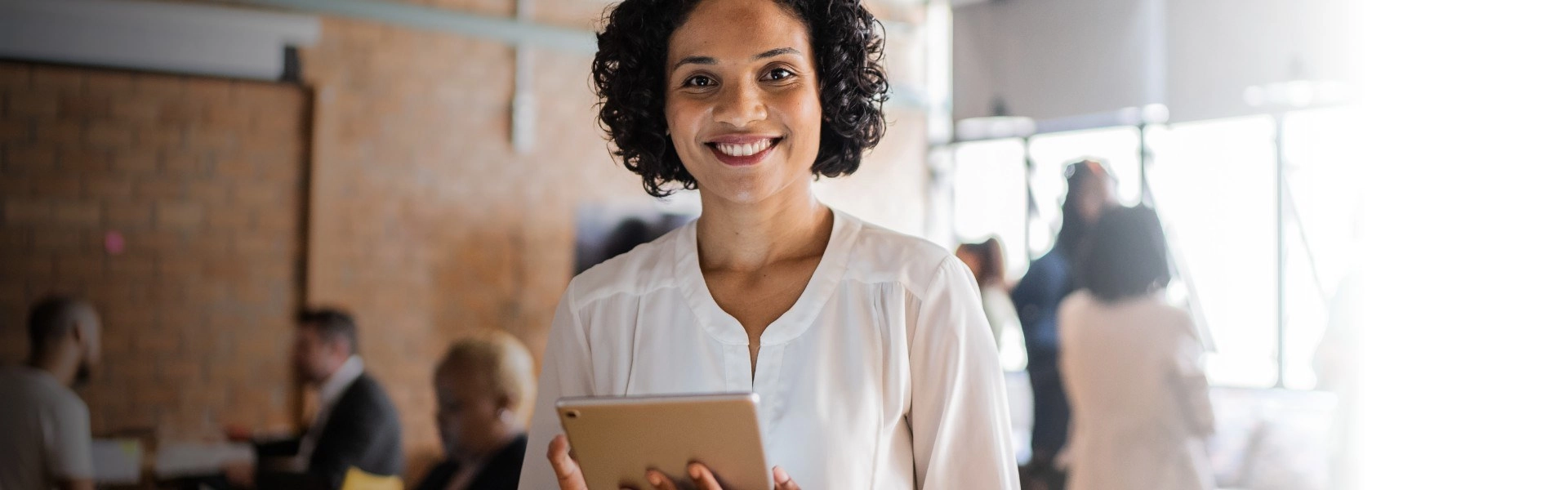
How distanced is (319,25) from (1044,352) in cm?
374

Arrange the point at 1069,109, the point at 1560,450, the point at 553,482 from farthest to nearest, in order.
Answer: the point at 1069,109 < the point at 1560,450 < the point at 553,482

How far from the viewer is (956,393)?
138 centimetres

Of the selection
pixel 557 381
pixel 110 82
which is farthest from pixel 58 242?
pixel 557 381

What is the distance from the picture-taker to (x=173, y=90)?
507 centimetres

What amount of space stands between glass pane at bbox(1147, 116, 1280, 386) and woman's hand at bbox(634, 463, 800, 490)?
1755mm

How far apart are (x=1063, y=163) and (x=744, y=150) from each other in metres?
1.95

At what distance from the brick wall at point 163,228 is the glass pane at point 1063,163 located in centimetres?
357

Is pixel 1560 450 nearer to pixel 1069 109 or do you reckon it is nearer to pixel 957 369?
pixel 1069 109

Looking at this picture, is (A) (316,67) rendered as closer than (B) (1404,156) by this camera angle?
No

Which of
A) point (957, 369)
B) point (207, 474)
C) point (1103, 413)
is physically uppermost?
point (957, 369)

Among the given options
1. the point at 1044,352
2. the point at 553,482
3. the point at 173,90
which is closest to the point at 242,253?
the point at 173,90

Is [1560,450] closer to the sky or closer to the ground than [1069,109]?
closer to the ground

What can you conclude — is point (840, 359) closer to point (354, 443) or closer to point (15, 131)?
point (354, 443)

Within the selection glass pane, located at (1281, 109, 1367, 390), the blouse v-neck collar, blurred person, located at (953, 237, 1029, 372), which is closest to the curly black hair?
the blouse v-neck collar
